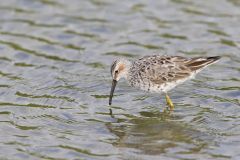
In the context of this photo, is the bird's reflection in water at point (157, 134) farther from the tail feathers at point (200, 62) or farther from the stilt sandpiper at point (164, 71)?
the tail feathers at point (200, 62)

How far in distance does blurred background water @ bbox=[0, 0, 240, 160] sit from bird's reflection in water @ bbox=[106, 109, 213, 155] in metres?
0.02

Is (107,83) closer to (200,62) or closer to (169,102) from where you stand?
(169,102)

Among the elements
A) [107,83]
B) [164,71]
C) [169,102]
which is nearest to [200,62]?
[164,71]

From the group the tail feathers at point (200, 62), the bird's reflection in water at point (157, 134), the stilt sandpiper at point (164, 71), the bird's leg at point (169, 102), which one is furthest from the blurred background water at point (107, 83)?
the tail feathers at point (200, 62)

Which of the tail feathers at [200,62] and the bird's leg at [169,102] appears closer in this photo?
the tail feathers at [200,62]

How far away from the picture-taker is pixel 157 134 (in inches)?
496

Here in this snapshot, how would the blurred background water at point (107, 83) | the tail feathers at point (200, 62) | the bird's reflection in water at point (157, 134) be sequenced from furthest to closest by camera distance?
the tail feathers at point (200, 62), the blurred background water at point (107, 83), the bird's reflection in water at point (157, 134)

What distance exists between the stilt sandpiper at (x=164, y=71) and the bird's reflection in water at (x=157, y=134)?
59 centimetres

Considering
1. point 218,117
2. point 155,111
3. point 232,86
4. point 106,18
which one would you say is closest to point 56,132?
point 155,111

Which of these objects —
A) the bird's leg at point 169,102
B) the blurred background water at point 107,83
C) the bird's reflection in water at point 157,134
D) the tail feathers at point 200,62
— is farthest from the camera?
the bird's leg at point 169,102

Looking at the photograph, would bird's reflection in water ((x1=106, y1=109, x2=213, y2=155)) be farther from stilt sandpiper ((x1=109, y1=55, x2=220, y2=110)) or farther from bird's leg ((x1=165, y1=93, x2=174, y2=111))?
stilt sandpiper ((x1=109, y1=55, x2=220, y2=110))

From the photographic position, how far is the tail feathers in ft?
44.6

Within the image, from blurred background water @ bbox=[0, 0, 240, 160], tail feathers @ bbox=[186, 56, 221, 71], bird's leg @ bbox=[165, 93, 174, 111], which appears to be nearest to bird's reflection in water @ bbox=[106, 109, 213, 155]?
blurred background water @ bbox=[0, 0, 240, 160]

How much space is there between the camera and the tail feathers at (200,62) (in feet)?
44.6
